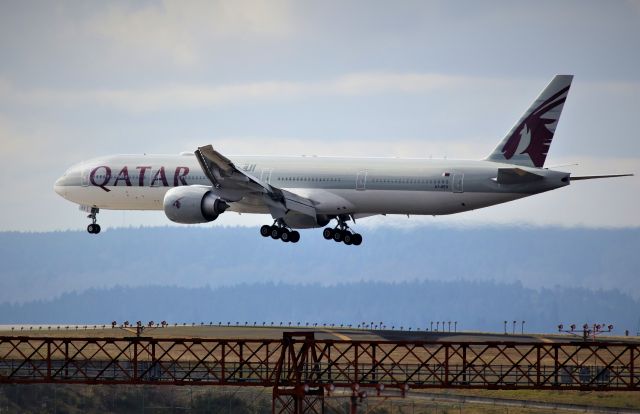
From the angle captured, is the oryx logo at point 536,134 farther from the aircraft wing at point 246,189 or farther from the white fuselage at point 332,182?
the aircraft wing at point 246,189

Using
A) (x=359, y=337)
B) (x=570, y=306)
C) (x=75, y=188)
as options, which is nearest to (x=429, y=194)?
(x=359, y=337)

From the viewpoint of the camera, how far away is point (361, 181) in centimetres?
10862

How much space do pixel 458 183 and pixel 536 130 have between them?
680 centimetres

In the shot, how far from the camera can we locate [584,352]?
123125mm

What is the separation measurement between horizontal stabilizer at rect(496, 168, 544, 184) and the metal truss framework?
38.1 feet

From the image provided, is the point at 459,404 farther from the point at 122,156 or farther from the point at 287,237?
the point at 122,156

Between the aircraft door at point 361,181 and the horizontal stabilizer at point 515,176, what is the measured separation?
32.5 ft

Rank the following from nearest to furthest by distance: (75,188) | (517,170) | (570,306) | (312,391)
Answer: (312,391), (517,170), (75,188), (570,306)

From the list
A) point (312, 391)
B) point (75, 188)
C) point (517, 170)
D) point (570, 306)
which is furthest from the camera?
point (570, 306)

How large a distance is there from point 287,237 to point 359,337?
15.4m

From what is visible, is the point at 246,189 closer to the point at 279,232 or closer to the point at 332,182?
the point at 279,232

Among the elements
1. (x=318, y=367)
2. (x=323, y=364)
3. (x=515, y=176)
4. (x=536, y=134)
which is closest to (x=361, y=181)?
(x=515, y=176)

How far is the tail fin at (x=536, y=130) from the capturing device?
350 feet

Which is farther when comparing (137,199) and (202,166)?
(137,199)
